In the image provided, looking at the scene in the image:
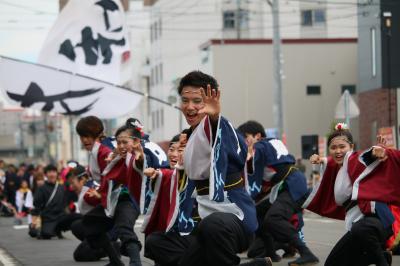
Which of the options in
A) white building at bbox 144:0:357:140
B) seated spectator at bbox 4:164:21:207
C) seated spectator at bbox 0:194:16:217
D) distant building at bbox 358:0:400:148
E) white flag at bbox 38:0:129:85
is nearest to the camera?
white flag at bbox 38:0:129:85

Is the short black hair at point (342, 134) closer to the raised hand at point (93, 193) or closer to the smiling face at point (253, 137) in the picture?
the smiling face at point (253, 137)

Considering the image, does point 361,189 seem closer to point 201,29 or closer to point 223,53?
point 223,53

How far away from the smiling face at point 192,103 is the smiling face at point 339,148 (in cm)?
265

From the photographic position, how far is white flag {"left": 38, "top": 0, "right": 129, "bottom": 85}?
20.9 metres

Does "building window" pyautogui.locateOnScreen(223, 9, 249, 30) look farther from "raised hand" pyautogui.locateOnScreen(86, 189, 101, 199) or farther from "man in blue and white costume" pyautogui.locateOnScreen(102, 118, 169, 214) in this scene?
"man in blue and white costume" pyautogui.locateOnScreen(102, 118, 169, 214)

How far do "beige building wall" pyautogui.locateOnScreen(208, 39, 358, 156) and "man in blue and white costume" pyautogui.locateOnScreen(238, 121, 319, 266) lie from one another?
41640 mm

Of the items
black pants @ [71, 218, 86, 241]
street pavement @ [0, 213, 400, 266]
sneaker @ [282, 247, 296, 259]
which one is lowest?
street pavement @ [0, 213, 400, 266]

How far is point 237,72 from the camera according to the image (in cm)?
5550

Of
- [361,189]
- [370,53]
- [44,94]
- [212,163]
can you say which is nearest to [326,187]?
[361,189]

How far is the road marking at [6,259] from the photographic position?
46.9 ft

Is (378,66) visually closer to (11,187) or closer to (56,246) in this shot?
(11,187)

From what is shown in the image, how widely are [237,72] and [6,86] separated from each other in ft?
118

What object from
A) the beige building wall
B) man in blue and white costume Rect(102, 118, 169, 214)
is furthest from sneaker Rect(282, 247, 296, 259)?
the beige building wall

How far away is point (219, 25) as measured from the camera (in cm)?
6800
